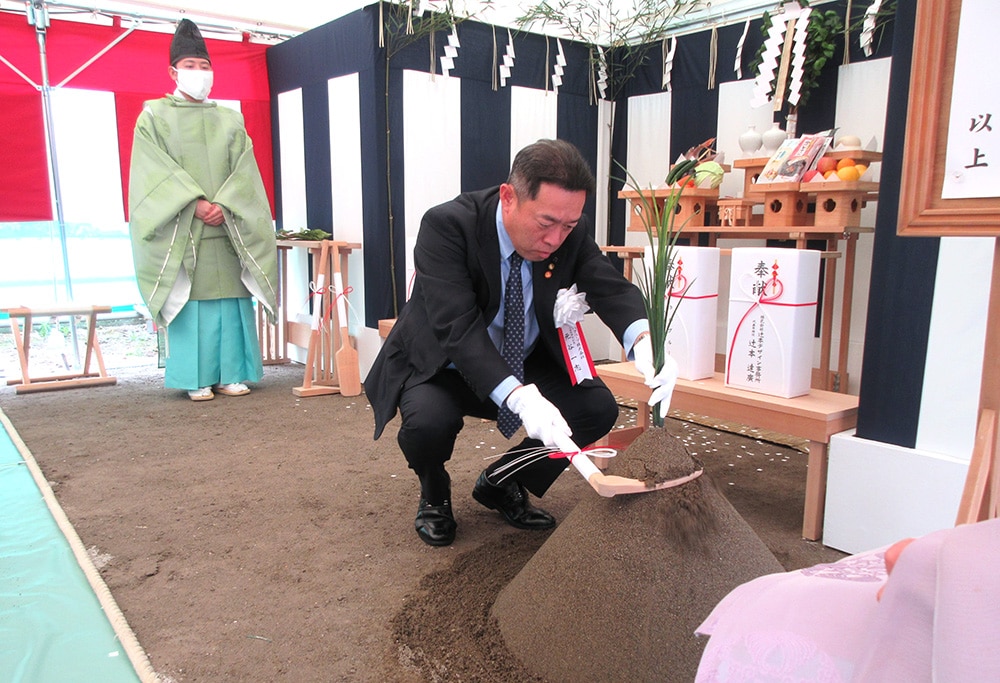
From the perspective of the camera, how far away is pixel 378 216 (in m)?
3.45

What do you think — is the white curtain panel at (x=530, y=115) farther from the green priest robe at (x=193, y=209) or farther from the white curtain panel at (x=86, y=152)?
the white curtain panel at (x=86, y=152)

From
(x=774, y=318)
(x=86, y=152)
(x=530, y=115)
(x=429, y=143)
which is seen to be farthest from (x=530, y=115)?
(x=774, y=318)

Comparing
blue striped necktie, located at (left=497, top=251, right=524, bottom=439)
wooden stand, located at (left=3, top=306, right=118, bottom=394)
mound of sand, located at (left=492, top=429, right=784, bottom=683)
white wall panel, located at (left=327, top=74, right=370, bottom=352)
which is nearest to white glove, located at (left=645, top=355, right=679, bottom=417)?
mound of sand, located at (left=492, top=429, right=784, bottom=683)

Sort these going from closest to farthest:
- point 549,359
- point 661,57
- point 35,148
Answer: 1. point 549,359
2. point 35,148
3. point 661,57

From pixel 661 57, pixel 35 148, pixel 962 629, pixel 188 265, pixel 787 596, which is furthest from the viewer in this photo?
pixel 661 57

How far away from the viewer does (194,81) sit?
10.3 feet

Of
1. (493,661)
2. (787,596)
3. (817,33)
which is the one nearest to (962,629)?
(787,596)

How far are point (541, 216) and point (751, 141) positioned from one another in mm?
1934

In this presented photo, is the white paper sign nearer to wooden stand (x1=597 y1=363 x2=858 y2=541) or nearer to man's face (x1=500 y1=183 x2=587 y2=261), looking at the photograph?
man's face (x1=500 y1=183 x2=587 y2=261)

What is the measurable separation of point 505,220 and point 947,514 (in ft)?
3.78

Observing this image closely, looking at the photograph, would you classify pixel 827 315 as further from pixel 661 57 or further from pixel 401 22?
pixel 401 22

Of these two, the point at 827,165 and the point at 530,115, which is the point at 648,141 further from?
the point at 827,165

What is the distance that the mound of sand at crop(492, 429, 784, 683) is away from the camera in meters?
1.14

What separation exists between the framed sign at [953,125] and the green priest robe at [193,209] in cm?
283
